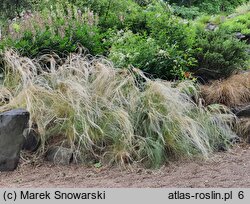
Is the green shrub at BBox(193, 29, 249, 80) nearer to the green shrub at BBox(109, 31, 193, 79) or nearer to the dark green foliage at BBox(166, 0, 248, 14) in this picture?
the green shrub at BBox(109, 31, 193, 79)

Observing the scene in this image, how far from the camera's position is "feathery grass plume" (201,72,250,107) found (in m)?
5.79

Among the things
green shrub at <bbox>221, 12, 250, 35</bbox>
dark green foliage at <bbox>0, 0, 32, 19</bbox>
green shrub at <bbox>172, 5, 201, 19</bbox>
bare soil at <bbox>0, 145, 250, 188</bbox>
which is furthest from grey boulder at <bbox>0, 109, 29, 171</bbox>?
green shrub at <bbox>172, 5, 201, 19</bbox>

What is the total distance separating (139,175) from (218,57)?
2.89m

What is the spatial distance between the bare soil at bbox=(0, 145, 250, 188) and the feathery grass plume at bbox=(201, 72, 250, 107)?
4.35 ft

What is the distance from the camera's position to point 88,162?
4.51 meters

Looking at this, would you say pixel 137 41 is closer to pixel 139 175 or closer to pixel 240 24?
pixel 139 175

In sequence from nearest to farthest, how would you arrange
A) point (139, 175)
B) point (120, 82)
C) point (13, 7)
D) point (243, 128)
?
point (139, 175), point (120, 82), point (243, 128), point (13, 7)

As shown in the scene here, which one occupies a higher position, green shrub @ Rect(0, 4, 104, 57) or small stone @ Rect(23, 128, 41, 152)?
green shrub @ Rect(0, 4, 104, 57)

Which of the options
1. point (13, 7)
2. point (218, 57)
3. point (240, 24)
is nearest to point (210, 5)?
point (240, 24)

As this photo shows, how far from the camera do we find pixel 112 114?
471 cm

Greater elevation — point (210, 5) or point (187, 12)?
point (210, 5)

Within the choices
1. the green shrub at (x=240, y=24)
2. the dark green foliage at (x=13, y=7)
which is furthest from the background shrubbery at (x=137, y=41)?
the green shrub at (x=240, y=24)

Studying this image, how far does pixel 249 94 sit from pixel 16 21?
359cm

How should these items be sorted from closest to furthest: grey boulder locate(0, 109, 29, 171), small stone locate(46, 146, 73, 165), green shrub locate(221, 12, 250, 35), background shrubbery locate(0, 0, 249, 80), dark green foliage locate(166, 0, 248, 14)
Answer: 1. grey boulder locate(0, 109, 29, 171)
2. small stone locate(46, 146, 73, 165)
3. background shrubbery locate(0, 0, 249, 80)
4. green shrub locate(221, 12, 250, 35)
5. dark green foliage locate(166, 0, 248, 14)
